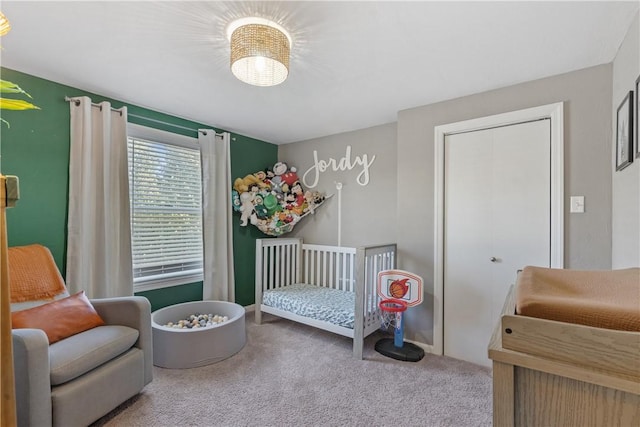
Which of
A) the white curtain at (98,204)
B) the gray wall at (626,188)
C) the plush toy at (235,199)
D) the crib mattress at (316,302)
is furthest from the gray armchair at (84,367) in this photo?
the gray wall at (626,188)

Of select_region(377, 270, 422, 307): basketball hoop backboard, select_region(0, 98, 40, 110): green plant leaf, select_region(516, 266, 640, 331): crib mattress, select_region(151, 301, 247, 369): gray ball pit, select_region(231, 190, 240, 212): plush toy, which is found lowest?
select_region(151, 301, 247, 369): gray ball pit

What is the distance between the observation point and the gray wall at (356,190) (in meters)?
3.12

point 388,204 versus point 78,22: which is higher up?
point 78,22

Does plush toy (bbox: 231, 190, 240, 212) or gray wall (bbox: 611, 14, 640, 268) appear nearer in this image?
gray wall (bbox: 611, 14, 640, 268)

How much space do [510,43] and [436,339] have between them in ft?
7.28

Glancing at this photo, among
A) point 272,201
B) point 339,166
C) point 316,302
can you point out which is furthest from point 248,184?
point 316,302

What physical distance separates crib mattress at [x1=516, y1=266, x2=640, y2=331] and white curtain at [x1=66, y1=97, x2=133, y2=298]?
278cm

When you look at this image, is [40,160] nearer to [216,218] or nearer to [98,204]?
[98,204]

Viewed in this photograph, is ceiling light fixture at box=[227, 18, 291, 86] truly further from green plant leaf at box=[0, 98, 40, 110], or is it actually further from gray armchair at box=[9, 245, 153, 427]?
gray armchair at box=[9, 245, 153, 427]

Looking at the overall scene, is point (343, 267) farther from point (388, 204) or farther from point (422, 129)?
point (422, 129)

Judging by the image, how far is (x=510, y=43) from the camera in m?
1.66

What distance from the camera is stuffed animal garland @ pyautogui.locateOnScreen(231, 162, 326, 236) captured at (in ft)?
11.1

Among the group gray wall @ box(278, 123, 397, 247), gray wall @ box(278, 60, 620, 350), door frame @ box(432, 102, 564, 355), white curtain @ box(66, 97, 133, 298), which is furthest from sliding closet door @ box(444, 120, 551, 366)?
white curtain @ box(66, 97, 133, 298)

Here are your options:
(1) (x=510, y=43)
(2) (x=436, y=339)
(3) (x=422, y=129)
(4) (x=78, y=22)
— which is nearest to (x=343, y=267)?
(2) (x=436, y=339)
